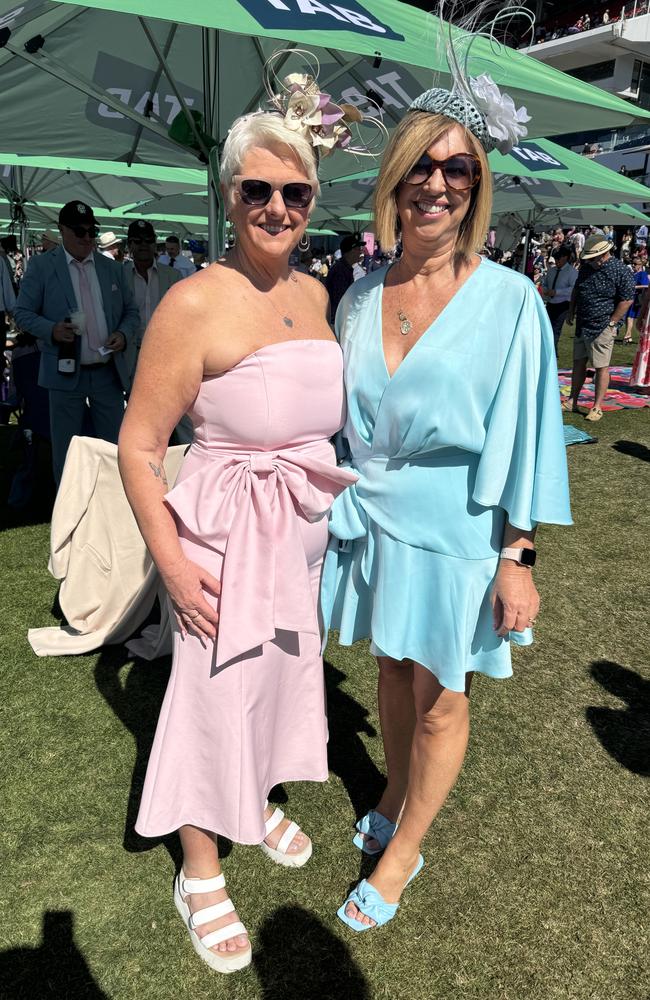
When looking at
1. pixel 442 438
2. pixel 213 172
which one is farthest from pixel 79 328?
pixel 442 438

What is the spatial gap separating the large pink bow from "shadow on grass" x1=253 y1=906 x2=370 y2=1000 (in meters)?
0.97

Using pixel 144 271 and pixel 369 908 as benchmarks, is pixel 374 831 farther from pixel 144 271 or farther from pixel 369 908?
pixel 144 271

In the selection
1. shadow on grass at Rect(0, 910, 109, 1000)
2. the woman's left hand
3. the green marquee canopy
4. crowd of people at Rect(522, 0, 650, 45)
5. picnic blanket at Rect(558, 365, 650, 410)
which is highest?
crowd of people at Rect(522, 0, 650, 45)

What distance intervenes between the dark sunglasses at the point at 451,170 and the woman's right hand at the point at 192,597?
112cm

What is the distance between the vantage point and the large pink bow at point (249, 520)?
5.73ft

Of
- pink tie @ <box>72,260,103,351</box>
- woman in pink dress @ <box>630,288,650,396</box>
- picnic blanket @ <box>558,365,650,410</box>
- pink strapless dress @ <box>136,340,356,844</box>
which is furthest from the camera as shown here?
picnic blanket @ <box>558,365,650,410</box>

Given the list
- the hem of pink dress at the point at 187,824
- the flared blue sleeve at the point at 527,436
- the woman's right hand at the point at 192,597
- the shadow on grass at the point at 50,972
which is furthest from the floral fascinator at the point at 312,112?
the shadow on grass at the point at 50,972

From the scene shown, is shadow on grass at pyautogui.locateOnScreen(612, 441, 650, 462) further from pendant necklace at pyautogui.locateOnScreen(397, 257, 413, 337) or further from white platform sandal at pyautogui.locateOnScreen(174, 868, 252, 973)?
white platform sandal at pyautogui.locateOnScreen(174, 868, 252, 973)

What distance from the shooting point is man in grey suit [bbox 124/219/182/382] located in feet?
19.5

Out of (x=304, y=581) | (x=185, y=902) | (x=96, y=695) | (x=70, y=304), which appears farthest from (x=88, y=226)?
(x=185, y=902)

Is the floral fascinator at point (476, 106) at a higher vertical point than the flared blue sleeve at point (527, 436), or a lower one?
higher

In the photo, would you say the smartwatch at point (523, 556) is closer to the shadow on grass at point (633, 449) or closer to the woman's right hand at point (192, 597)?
the woman's right hand at point (192, 597)

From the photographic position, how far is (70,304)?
15.6ft

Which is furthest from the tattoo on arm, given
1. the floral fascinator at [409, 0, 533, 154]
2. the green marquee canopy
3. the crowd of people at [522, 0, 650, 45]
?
the crowd of people at [522, 0, 650, 45]
